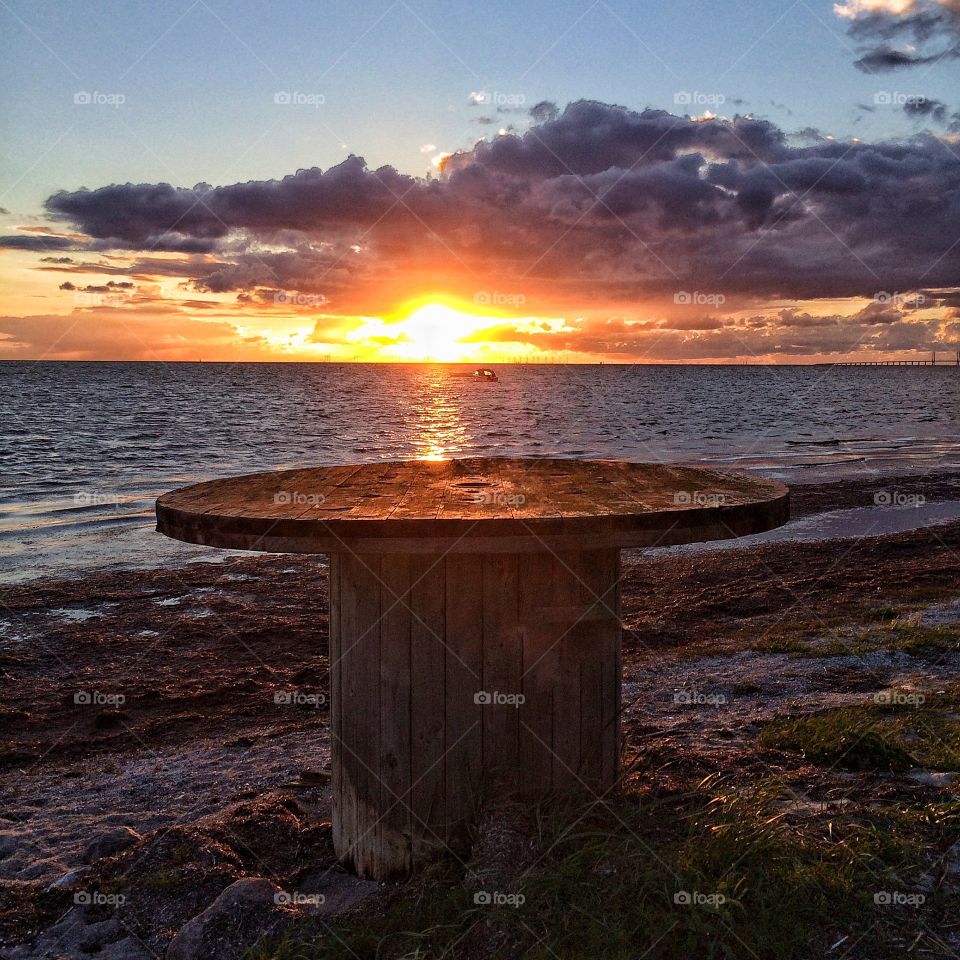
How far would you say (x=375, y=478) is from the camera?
3.86 metres

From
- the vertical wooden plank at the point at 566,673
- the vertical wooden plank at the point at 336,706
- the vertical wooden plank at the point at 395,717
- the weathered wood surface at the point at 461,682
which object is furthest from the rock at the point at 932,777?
the vertical wooden plank at the point at 336,706

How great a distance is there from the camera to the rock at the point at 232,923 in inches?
110

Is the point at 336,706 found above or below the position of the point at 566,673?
below

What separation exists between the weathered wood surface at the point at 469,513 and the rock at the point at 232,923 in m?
1.31

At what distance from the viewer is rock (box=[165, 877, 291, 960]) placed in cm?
281

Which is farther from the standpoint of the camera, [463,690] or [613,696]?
[613,696]

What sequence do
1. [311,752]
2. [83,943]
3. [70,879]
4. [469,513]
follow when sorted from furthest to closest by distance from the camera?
[311,752], [70,879], [83,943], [469,513]

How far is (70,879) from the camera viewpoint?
3.44 meters

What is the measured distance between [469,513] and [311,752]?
292cm

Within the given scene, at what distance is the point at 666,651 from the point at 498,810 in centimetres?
417

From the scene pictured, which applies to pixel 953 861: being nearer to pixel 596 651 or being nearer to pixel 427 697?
pixel 596 651

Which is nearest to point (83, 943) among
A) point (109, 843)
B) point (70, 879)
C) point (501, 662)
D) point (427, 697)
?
point (70, 879)

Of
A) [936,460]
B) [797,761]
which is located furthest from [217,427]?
[797,761]

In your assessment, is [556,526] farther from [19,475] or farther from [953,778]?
[19,475]
